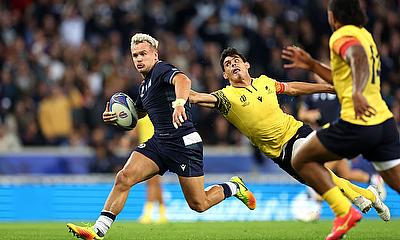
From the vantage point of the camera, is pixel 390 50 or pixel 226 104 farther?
pixel 390 50

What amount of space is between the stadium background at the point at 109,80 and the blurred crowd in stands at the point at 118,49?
3cm

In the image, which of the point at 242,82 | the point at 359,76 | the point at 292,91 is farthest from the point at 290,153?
the point at 359,76

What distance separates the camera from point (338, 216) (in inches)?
322

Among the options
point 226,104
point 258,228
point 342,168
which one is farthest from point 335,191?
point 342,168

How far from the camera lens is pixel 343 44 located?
7.94 meters

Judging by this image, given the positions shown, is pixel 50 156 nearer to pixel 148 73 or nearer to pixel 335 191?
pixel 148 73

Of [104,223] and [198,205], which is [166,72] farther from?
[104,223]

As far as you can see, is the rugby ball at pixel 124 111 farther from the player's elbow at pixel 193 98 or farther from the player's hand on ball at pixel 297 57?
the player's hand on ball at pixel 297 57

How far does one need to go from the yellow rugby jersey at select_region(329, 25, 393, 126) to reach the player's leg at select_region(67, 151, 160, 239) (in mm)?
2672

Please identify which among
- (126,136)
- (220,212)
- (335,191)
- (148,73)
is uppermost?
(148,73)

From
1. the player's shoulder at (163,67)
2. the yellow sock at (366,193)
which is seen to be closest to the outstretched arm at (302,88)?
the yellow sock at (366,193)

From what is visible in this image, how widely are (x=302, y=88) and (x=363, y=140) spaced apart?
9.07ft

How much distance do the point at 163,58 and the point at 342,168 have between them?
250 inches

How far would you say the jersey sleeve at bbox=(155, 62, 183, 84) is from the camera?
9695mm
